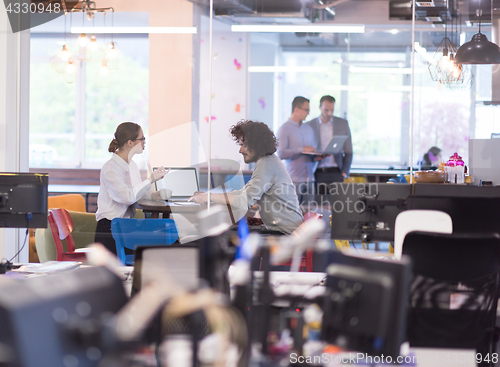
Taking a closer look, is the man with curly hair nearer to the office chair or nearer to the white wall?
the white wall

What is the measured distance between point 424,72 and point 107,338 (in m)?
4.19

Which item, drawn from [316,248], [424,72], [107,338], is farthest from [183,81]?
[107,338]

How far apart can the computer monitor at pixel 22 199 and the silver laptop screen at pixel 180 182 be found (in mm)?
1772

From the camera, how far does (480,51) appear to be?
4258 mm

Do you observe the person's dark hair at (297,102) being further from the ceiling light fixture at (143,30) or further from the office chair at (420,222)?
the office chair at (420,222)

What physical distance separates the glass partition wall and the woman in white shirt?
4.8 inches

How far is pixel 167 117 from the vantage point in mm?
4633

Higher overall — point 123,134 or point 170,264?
point 123,134

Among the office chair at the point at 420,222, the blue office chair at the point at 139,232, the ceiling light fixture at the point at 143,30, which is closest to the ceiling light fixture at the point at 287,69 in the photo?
the ceiling light fixture at the point at 143,30

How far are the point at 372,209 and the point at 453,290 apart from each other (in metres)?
0.61

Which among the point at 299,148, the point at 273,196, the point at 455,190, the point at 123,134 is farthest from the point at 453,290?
the point at 123,134

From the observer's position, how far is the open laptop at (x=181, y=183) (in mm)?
4562

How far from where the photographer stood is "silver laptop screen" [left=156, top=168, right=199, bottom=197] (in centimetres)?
457

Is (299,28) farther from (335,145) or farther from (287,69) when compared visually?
(335,145)
